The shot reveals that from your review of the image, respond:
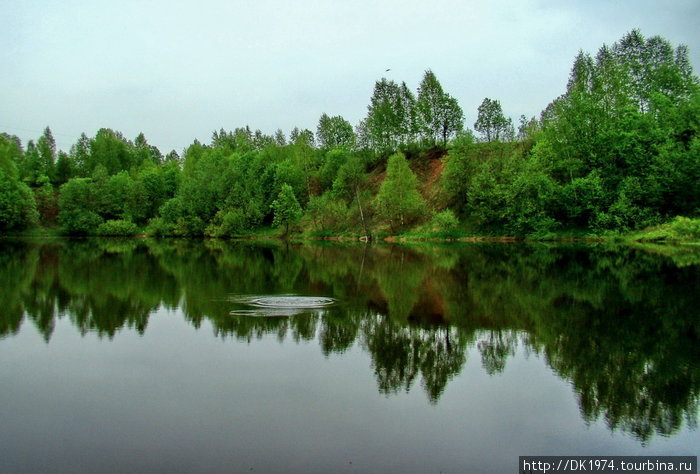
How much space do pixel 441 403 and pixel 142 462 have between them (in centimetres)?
546

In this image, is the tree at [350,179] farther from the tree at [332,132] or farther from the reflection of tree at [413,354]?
the reflection of tree at [413,354]

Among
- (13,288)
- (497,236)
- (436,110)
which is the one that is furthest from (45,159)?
(13,288)

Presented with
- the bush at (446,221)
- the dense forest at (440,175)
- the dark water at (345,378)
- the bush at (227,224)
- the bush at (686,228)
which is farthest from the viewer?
the bush at (227,224)

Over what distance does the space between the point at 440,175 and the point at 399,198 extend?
12.5 m

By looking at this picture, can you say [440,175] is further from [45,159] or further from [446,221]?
[45,159]

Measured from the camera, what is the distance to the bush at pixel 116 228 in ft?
329

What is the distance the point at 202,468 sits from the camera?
7535 millimetres

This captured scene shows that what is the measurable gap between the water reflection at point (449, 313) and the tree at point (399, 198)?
41878mm

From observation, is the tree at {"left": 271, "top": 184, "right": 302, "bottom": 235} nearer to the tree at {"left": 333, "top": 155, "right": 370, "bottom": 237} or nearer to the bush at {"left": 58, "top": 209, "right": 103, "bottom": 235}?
the tree at {"left": 333, "top": 155, "right": 370, "bottom": 237}

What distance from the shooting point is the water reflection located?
11172 mm

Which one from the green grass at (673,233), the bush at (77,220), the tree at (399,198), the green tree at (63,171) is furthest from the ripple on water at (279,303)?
the green tree at (63,171)

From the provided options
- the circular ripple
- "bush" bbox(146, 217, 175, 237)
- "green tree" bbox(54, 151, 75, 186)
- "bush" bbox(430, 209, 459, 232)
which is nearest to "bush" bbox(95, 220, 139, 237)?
"bush" bbox(146, 217, 175, 237)

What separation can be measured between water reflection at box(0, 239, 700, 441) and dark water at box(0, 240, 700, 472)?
0.30ft

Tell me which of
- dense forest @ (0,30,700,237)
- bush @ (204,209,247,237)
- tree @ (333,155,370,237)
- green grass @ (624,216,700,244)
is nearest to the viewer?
green grass @ (624,216,700,244)
